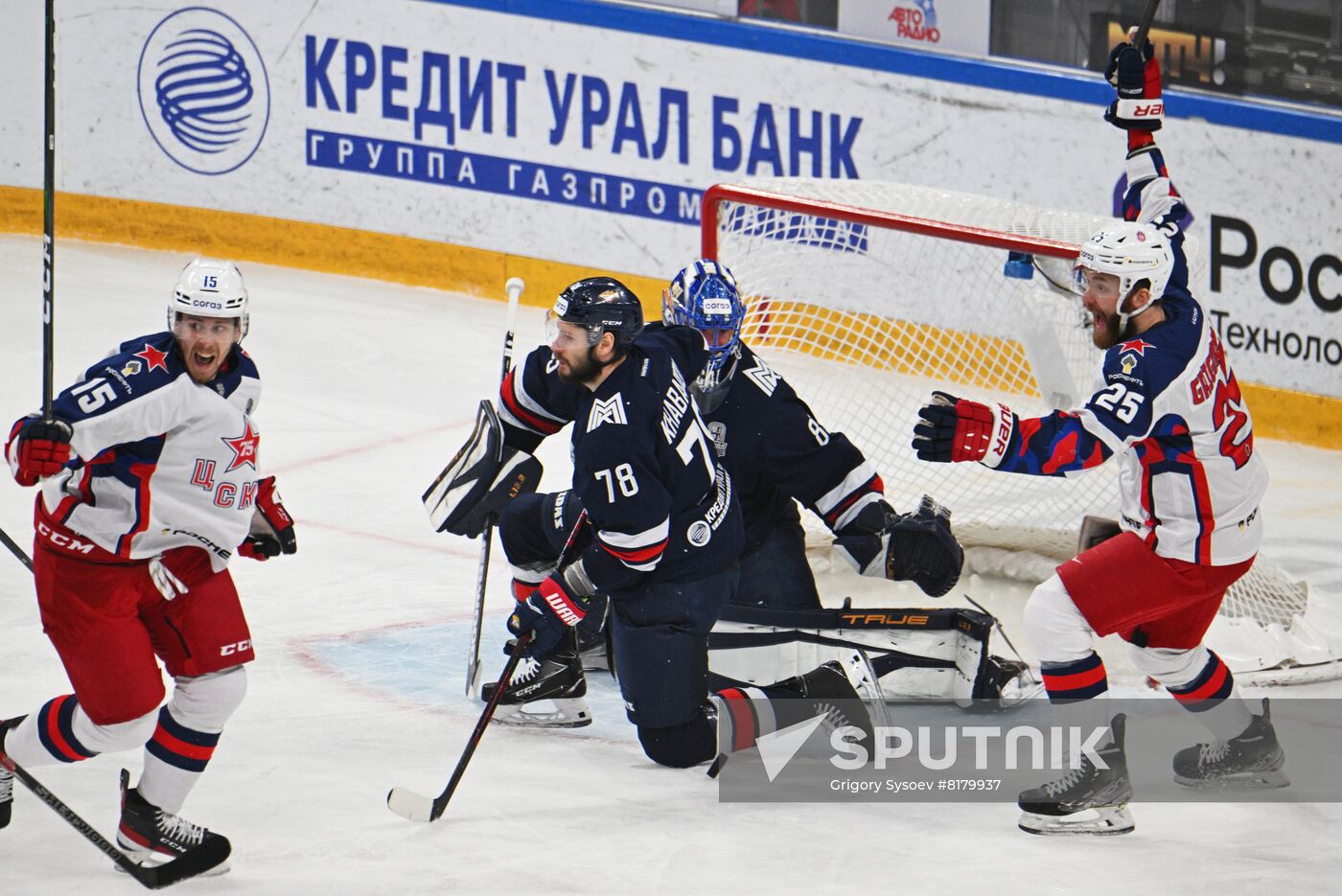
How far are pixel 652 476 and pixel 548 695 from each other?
0.86 metres

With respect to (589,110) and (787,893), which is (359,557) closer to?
(787,893)

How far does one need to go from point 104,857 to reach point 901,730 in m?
1.79

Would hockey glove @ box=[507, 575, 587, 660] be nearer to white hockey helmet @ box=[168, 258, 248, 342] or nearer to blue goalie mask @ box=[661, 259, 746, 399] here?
blue goalie mask @ box=[661, 259, 746, 399]

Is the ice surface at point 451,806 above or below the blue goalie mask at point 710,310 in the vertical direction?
below

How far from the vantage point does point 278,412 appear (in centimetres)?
681

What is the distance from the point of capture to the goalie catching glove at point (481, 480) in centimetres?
446

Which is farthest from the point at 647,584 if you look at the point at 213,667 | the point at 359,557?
the point at 359,557

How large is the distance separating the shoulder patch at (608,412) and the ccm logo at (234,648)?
812 millimetres

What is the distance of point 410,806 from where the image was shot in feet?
12.4

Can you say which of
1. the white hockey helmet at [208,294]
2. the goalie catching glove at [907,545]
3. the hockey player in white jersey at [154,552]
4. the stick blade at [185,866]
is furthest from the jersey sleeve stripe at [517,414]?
the stick blade at [185,866]

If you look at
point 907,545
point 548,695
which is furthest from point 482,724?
point 907,545

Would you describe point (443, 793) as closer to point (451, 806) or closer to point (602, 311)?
point (451, 806)

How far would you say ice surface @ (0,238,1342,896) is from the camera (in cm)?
357

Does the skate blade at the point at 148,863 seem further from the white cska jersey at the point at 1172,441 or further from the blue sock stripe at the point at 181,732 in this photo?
the white cska jersey at the point at 1172,441
